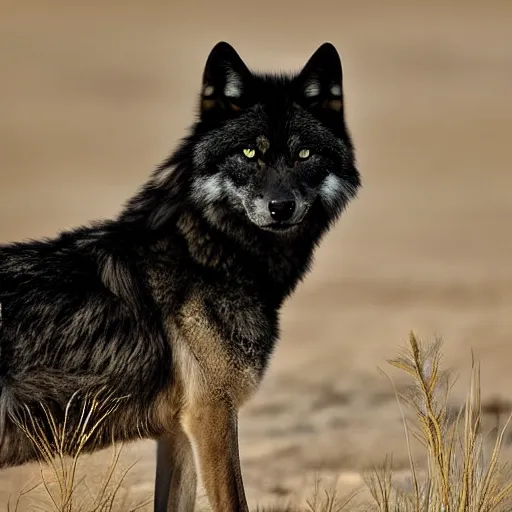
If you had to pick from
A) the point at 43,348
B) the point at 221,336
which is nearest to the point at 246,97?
the point at 221,336

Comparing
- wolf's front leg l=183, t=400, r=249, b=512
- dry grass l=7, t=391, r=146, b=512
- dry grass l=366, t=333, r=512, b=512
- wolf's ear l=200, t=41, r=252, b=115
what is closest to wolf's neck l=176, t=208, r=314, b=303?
wolf's ear l=200, t=41, r=252, b=115

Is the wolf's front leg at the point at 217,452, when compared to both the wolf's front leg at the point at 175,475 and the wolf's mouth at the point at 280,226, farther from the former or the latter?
the wolf's mouth at the point at 280,226

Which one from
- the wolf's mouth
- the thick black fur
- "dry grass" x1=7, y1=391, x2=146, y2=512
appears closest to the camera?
"dry grass" x1=7, y1=391, x2=146, y2=512

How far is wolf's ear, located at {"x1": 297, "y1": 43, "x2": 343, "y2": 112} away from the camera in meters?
6.38

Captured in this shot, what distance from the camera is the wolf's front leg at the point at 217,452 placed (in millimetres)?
5852

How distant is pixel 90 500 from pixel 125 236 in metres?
1.53

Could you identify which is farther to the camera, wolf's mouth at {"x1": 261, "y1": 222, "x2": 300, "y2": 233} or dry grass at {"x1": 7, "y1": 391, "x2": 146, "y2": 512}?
wolf's mouth at {"x1": 261, "y1": 222, "x2": 300, "y2": 233}

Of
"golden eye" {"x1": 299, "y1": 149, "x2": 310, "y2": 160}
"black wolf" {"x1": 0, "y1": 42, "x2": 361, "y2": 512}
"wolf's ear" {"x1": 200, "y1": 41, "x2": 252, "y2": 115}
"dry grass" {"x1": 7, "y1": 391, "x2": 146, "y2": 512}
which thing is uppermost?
"wolf's ear" {"x1": 200, "y1": 41, "x2": 252, "y2": 115}

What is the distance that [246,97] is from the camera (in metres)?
6.27

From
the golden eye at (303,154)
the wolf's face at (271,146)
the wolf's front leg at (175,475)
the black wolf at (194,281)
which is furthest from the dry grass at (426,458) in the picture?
the golden eye at (303,154)

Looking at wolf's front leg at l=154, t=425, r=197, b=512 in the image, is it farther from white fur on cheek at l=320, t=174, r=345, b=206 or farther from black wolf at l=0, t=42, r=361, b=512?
white fur on cheek at l=320, t=174, r=345, b=206

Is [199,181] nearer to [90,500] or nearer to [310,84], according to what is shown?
[310,84]

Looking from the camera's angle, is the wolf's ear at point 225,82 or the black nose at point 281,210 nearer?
the black nose at point 281,210

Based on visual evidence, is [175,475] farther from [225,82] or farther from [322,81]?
[322,81]
